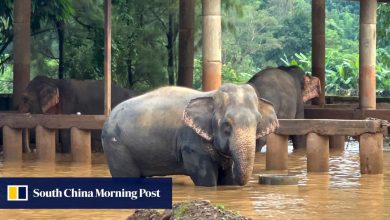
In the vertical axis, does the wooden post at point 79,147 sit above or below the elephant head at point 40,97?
below

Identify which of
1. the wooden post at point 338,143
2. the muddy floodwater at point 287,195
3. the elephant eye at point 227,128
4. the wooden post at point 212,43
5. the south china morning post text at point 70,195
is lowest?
the muddy floodwater at point 287,195

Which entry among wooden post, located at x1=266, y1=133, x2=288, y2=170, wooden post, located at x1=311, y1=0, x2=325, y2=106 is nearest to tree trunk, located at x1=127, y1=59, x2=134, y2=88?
wooden post, located at x1=311, y1=0, x2=325, y2=106

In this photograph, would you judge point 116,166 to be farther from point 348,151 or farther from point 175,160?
point 348,151

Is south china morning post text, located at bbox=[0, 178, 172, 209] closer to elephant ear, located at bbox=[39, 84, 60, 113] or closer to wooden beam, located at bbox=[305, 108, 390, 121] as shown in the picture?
wooden beam, located at bbox=[305, 108, 390, 121]

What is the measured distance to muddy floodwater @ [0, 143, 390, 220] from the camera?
14.2 meters

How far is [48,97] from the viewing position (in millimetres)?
27344

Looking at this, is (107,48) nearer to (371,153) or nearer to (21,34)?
(21,34)

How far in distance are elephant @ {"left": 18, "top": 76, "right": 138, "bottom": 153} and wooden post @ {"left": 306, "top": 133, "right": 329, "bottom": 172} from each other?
26.4 ft

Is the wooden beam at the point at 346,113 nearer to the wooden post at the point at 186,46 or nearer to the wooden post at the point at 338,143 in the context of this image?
the wooden post at the point at 338,143

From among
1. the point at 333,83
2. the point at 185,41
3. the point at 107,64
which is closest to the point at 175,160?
the point at 107,64

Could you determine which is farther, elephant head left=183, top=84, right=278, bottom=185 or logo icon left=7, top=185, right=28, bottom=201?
elephant head left=183, top=84, right=278, bottom=185

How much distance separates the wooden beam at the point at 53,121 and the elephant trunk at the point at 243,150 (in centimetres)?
757

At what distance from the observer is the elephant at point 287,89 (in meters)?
27.3

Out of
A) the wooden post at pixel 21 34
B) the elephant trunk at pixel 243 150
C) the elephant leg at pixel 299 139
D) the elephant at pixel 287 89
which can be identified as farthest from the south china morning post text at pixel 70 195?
the elephant leg at pixel 299 139
